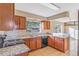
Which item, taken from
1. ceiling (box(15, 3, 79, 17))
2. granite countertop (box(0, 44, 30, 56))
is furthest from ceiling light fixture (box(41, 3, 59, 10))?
granite countertop (box(0, 44, 30, 56))

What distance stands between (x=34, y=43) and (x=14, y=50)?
359mm

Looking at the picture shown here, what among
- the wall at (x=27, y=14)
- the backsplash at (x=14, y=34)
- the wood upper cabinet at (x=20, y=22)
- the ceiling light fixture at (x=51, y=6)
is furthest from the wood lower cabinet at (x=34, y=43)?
the ceiling light fixture at (x=51, y=6)

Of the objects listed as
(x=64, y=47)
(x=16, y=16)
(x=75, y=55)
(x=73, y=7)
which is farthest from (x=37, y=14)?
(x=75, y=55)

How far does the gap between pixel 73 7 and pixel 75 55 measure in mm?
792

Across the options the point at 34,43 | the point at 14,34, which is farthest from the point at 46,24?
the point at 14,34

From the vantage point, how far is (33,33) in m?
1.60

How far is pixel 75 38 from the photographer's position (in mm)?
1515

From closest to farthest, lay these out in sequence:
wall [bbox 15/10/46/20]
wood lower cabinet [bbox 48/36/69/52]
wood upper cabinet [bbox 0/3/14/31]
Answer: wood upper cabinet [bbox 0/3/14/31] < wall [bbox 15/10/46/20] < wood lower cabinet [bbox 48/36/69/52]

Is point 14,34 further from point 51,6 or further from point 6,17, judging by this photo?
point 51,6

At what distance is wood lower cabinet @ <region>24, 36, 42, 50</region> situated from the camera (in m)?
1.55

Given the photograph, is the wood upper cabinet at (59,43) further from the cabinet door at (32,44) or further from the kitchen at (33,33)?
the cabinet door at (32,44)

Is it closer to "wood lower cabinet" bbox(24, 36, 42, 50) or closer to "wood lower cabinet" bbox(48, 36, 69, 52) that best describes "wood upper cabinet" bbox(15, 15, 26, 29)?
"wood lower cabinet" bbox(24, 36, 42, 50)

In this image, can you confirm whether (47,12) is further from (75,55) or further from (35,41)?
(75,55)

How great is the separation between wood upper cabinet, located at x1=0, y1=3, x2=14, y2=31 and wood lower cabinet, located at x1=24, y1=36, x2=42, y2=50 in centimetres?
39
